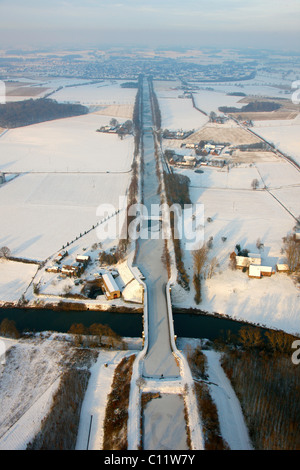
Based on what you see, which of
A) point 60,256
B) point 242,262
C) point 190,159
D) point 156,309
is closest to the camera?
point 156,309

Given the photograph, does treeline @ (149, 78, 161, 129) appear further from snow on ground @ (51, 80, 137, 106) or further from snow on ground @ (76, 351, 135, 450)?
snow on ground @ (76, 351, 135, 450)

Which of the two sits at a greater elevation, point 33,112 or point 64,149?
point 33,112

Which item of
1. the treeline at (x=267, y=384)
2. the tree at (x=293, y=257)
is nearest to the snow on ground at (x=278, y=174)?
the tree at (x=293, y=257)

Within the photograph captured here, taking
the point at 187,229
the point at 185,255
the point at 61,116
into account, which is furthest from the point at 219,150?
the point at 61,116

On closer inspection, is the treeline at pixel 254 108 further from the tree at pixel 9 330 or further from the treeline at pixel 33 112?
the tree at pixel 9 330

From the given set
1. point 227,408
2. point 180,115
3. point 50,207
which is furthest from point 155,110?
point 227,408

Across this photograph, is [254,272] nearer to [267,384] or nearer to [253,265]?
[253,265]
